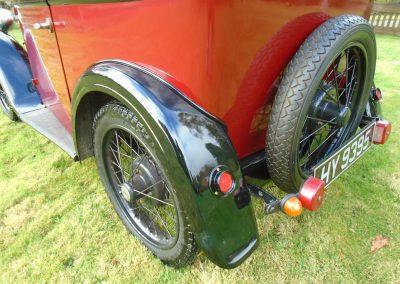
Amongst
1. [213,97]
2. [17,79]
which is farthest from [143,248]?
[17,79]

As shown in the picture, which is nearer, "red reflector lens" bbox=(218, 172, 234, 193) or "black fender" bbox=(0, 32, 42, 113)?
"red reflector lens" bbox=(218, 172, 234, 193)

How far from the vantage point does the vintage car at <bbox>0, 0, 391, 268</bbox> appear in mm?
1241

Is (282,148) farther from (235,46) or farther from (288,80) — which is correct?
(235,46)

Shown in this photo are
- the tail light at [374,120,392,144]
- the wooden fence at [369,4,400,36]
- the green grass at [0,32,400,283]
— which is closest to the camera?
the green grass at [0,32,400,283]

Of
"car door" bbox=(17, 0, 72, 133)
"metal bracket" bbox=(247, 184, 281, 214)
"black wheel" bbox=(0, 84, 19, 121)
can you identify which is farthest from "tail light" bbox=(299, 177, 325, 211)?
"black wheel" bbox=(0, 84, 19, 121)

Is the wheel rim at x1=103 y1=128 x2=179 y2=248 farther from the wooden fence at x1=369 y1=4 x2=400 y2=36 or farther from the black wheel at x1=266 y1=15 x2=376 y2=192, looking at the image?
the wooden fence at x1=369 y1=4 x2=400 y2=36

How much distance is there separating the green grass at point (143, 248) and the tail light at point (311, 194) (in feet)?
1.16

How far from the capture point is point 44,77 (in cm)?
258

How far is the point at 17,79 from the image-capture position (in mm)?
2879

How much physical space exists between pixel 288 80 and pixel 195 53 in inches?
17.0

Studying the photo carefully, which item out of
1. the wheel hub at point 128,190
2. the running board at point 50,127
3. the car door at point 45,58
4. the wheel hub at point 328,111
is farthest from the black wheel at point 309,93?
the car door at point 45,58

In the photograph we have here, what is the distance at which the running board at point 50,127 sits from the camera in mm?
2217

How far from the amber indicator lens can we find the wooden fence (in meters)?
10.2

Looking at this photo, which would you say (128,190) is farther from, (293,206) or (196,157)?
(293,206)
